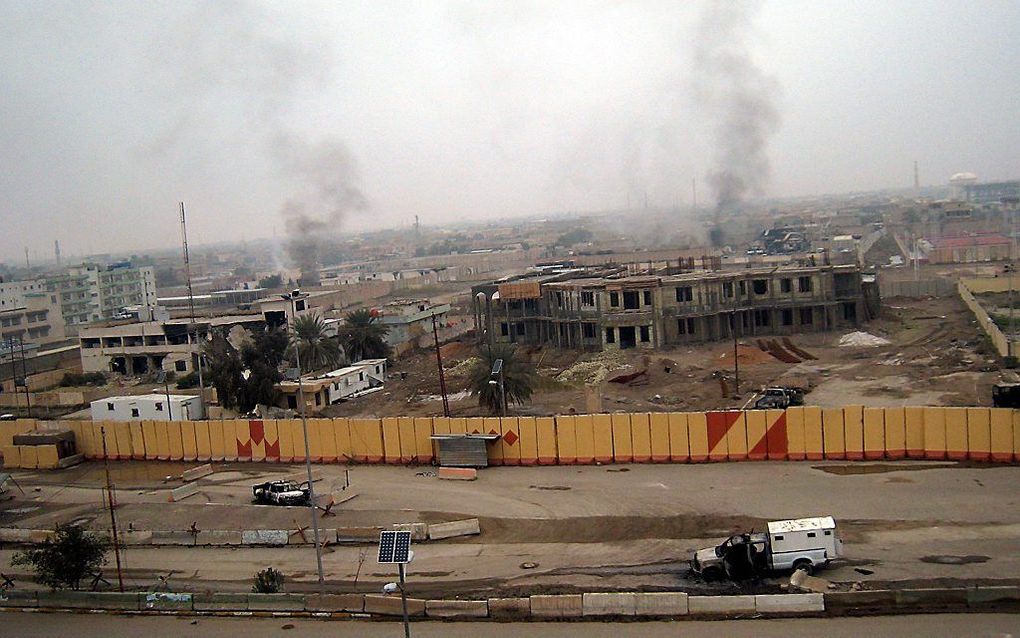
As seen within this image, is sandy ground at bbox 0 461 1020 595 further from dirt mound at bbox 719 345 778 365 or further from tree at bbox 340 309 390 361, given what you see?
tree at bbox 340 309 390 361

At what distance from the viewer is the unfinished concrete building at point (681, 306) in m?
37.2

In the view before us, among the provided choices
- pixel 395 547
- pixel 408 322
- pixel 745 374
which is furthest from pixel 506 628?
pixel 408 322

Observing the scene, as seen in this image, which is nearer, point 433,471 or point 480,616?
point 480,616

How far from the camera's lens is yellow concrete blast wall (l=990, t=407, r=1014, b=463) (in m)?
17.7

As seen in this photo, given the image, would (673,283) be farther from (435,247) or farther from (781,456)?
(435,247)

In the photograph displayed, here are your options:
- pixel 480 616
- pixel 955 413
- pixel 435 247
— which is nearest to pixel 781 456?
pixel 955 413

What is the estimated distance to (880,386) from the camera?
88.4ft

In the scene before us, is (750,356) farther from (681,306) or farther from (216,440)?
(216,440)

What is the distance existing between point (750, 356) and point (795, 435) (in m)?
14.5

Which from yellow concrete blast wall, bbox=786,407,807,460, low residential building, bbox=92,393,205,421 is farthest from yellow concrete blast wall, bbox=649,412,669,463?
low residential building, bbox=92,393,205,421

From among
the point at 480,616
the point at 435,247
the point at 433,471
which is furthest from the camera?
the point at 435,247

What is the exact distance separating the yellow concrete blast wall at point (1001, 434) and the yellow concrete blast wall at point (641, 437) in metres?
6.84

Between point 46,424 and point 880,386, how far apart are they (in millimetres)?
24674

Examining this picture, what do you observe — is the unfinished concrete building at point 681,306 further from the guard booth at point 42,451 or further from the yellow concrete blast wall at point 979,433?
the yellow concrete blast wall at point 979,433
